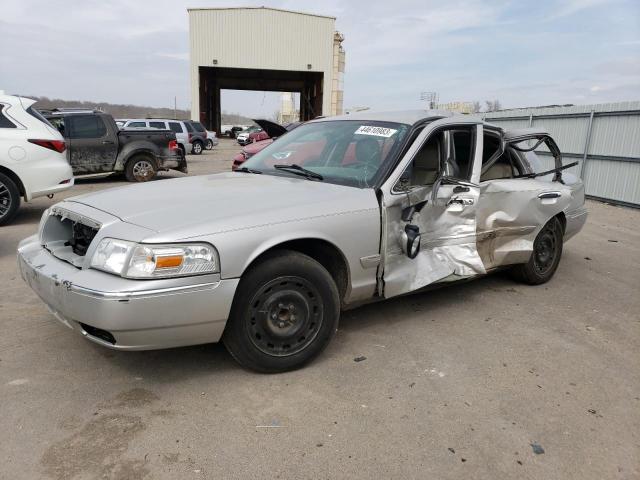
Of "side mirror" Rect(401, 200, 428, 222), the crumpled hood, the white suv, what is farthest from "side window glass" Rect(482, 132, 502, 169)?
the white suv

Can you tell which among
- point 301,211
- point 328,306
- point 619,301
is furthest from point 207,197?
point 619,301

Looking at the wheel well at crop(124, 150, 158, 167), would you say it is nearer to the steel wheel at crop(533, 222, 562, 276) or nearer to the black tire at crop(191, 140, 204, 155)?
the steel wheel at crop(533, 222, 562, 276)

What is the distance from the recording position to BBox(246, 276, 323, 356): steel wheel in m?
3.04

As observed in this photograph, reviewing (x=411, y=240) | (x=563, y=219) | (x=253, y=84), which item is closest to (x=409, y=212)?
(x=411, y=240)

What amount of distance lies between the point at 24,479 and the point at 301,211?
1939mm

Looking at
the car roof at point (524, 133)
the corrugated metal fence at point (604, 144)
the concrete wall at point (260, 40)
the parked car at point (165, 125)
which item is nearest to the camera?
the car roof at point (524, 133)

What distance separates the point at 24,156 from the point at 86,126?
4.62 m

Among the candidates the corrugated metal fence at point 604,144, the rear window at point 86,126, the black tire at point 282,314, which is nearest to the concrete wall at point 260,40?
the corrugated metal fence at point 604,144

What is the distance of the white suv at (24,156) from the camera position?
710cm

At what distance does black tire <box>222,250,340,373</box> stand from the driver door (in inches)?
23.4

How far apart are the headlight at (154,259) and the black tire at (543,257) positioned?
3.44 metres

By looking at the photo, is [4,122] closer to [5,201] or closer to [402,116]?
[5,201]

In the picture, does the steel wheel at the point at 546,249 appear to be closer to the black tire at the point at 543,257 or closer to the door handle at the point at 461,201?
the black tire at the point at 543,257

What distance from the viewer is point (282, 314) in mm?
3139
